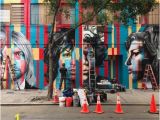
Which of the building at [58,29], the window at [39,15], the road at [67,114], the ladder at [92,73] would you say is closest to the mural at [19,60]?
the building at [58,29]

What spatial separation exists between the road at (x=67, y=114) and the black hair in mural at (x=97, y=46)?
8.59m

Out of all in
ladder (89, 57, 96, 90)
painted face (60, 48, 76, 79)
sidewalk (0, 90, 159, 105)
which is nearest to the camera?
sidewalk (0, 90, 159, 105)

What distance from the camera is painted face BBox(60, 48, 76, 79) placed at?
26.2 meters

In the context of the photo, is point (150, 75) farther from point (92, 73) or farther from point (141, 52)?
point (92, 73)

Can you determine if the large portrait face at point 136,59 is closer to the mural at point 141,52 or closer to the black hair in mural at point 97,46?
the mural at point 141,52

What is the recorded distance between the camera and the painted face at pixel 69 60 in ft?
85.9

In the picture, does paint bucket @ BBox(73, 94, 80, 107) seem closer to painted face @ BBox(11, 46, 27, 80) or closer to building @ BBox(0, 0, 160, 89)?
Result: building @ BBox(0, 0, 160, 89)

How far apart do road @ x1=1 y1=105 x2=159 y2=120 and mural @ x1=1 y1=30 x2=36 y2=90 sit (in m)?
8.28

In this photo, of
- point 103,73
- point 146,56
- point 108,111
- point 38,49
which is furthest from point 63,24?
point 108,111

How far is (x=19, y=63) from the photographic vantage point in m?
26.3

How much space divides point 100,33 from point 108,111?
10656 mm

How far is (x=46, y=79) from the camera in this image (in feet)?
86.0

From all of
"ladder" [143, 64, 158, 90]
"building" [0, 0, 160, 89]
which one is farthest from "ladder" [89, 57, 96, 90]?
"ladder" [143, 64, 158, 90]

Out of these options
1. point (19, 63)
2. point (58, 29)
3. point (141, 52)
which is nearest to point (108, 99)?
point (141, 52)
